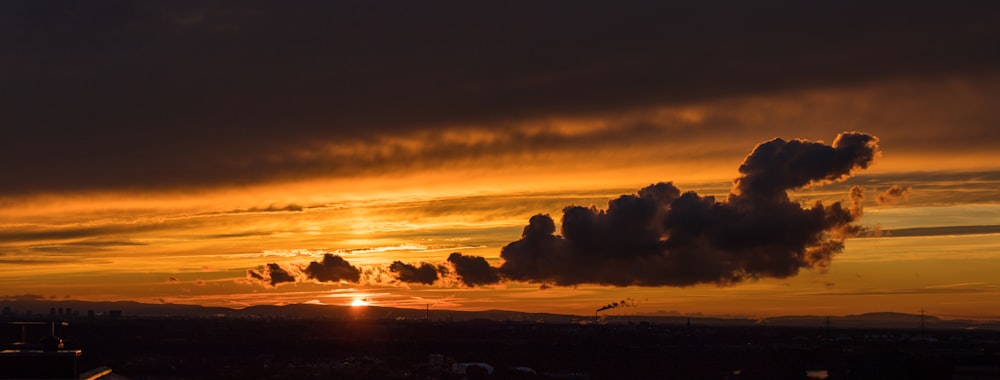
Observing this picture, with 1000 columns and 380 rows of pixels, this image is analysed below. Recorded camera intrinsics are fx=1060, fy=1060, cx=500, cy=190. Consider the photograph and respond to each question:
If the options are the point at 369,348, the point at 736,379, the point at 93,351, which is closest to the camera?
the point at 736,379

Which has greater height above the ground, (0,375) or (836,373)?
(0,375)

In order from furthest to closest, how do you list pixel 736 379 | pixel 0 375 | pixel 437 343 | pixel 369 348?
pixel 437 343 → pixel 369 348 → pixel 736 379 → pixel 0 375

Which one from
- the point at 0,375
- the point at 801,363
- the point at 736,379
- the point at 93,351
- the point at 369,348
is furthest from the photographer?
the point at 369,348

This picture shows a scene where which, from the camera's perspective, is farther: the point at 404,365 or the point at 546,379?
the point at 404,365

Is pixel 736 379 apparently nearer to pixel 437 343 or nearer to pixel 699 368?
pixel 699 368

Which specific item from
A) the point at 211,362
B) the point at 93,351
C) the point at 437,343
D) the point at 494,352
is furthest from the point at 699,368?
the point at 93,351

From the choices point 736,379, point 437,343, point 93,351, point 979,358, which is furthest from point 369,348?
point 979,358

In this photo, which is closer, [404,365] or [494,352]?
[404,365]

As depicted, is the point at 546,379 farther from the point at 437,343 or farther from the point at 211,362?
the point at 437,343

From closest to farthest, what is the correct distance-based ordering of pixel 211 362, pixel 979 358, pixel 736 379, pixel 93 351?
1. pixel 736 379
2. pixel 979 358
3. pixel 211 362
4. pixel 93 351
